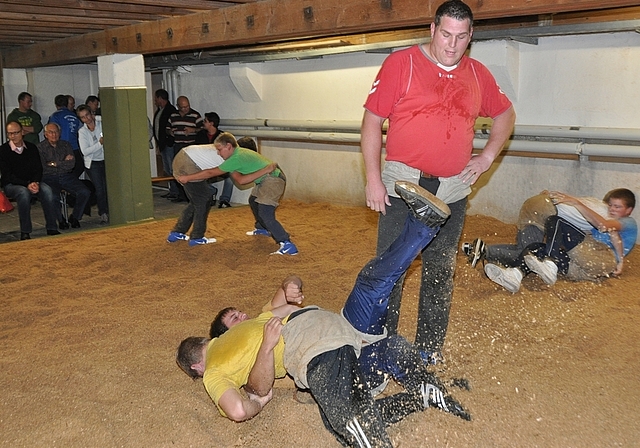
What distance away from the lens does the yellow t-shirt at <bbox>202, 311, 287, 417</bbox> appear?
2.83 metres

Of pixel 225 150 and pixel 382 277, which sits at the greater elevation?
pixel 225 150

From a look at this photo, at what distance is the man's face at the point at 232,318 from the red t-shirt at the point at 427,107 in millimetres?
1140

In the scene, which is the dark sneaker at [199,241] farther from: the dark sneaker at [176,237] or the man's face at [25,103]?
the man's face at [25,103]

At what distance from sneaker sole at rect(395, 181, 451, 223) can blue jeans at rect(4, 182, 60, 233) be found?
20.0 ft

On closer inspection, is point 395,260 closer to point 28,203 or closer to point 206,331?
point 206,331

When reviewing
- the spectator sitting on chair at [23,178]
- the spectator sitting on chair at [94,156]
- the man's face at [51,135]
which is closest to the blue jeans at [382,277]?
the spectator sitting on chair at [23,178]

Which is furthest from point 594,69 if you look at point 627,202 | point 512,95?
point 627,202

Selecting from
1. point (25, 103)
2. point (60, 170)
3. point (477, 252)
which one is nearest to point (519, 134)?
point (477, 252)

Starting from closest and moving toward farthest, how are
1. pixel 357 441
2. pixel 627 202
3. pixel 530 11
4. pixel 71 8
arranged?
pixel 357 441
pixel 530 11
pixel 627 202
pixel 71 8

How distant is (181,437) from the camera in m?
3.02

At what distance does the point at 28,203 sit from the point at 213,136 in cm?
304

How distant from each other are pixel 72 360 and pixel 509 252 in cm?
336

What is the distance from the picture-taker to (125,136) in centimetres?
817

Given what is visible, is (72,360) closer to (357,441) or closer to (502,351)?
(357,441)
